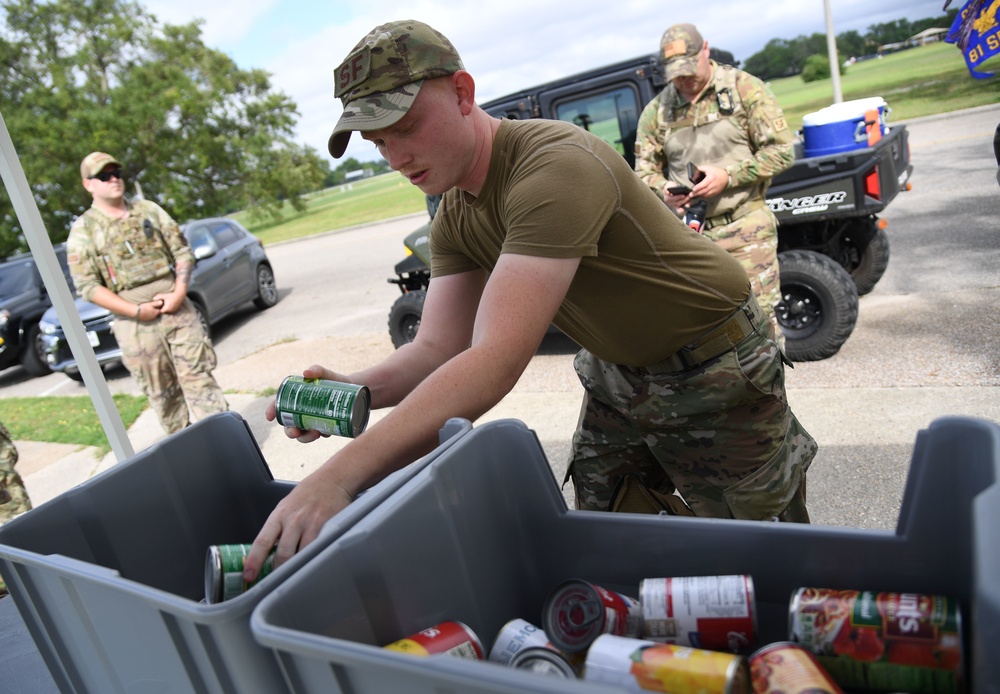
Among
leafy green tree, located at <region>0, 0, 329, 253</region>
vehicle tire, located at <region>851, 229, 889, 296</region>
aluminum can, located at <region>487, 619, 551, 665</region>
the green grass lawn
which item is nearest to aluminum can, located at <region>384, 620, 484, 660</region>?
aluminum can, located at <region>487, 619, 551, 665</region>

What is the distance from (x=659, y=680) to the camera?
993 mm

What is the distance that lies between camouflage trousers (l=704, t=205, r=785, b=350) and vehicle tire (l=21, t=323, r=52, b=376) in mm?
9860

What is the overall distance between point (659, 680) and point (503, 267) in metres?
0.83

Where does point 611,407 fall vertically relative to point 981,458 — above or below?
below

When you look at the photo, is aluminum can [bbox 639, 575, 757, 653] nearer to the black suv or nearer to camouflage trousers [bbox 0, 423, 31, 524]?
camouflage trousers [bbox 0, 423, 31, 524]

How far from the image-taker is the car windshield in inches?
426

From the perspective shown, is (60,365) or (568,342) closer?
(568,342)

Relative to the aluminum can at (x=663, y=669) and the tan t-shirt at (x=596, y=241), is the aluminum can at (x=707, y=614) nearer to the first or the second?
the aluminum can at (x=663, y=669)

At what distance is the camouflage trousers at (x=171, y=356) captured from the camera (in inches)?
209

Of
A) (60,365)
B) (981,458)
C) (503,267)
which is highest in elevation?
(503,267)

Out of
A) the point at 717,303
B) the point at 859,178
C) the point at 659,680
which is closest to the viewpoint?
the point at 659,680

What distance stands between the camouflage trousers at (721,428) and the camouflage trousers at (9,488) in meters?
3.51

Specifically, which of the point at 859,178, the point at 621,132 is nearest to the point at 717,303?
the point at 859,178

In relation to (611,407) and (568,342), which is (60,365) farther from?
(611,407)
